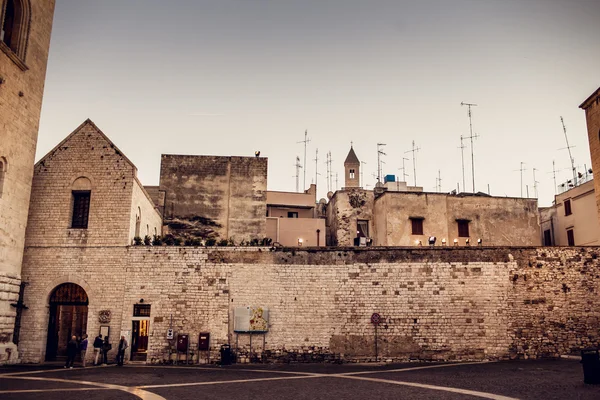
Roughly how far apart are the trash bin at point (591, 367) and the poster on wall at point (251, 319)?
1204 centimetres

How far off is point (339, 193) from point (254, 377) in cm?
2084

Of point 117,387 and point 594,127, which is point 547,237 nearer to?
point 594,127

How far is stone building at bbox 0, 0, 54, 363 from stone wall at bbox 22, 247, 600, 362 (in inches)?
40.8

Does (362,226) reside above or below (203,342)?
above

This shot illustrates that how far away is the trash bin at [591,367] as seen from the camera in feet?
45.5

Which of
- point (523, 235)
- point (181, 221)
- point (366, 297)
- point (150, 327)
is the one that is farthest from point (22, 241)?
point (523, 235)

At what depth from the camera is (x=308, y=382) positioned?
1519 centimetres

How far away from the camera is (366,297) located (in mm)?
21906

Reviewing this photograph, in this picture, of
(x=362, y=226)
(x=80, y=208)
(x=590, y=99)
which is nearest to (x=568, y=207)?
(x=590, y=99)

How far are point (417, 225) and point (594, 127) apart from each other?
1160 centimetres

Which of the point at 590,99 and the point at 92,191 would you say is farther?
the point at 590,99

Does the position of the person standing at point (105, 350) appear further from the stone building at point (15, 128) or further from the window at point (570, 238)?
the window at point (570, 238)

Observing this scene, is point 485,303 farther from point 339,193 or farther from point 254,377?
point 339,193

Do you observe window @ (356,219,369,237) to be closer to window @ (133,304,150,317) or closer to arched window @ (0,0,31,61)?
window @ (133,304,150,317)
